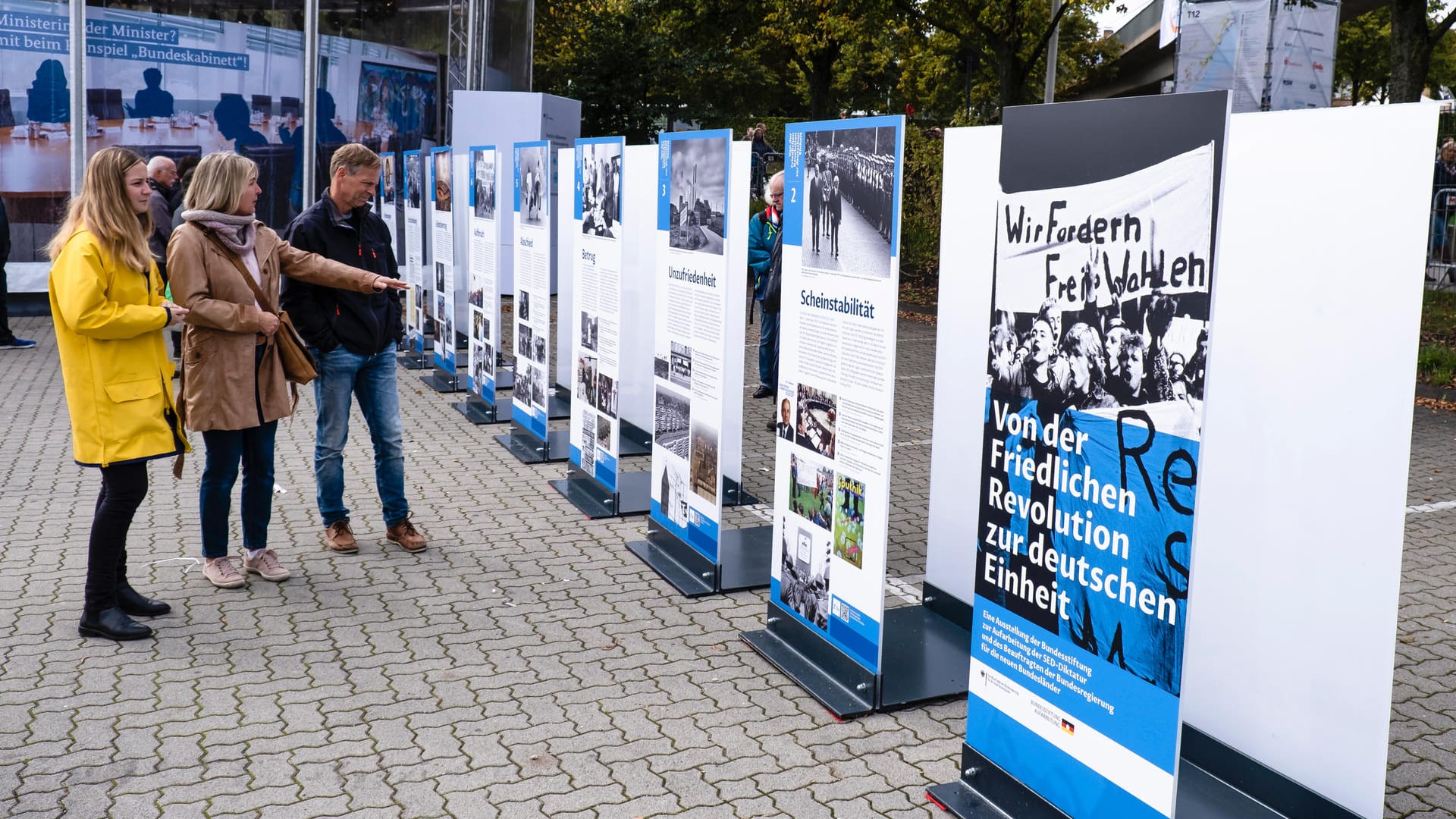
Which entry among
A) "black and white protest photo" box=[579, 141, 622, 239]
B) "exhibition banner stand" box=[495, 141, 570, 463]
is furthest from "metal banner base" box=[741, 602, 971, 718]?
"exhibition banner stand" box=[495, 141, 570, 463]

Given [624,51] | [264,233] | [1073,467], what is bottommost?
[1073,467]

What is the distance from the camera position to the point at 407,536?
6.61 m

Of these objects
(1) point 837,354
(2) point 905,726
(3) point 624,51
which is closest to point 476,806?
(2) point 905,726

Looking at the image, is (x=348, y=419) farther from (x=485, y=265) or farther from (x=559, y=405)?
(x=559, y=405)

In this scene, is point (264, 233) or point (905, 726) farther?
point (264, 233)

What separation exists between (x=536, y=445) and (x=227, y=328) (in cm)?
397

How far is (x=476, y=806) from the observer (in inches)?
150

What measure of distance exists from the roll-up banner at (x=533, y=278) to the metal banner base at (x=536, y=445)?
106 mm

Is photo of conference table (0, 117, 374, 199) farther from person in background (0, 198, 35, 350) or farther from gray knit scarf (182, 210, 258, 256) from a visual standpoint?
gray knit scarf (182, 210, 258, 256)

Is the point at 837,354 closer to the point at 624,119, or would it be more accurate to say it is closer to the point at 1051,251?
the point at 1051,251

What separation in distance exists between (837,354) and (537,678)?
174cm

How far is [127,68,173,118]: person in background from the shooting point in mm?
16562

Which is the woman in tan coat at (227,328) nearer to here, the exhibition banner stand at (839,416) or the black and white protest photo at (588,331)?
the black and white protest photo at (588,331)

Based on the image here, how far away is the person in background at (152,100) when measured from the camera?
16.6m
